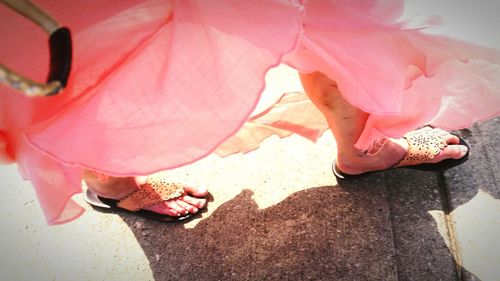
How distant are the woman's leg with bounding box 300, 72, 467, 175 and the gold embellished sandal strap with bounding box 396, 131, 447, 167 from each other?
0.02m

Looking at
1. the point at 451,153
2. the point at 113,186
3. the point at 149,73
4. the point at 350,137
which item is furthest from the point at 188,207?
the point at 451,153

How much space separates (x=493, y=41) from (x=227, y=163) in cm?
120

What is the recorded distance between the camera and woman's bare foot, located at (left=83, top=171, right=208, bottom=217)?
1506 millimetres

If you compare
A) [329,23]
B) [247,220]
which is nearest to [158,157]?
[329,23]

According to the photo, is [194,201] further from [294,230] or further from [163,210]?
[294,230]

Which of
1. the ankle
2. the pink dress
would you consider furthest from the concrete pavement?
the pink dress

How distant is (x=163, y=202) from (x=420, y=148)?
39.3 inches

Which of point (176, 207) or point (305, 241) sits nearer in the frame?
point (305, 241)

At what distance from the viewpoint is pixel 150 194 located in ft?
5.28

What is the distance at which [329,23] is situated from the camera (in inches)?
40.1

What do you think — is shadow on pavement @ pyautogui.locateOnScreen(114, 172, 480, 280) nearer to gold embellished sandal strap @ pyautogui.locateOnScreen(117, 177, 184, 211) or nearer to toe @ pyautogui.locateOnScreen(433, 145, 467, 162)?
gold embellished sandal strap @ pyautogui.locateOnScreen(117, 177, 184, 211)

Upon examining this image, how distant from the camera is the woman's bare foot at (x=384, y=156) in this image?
4.95 ft

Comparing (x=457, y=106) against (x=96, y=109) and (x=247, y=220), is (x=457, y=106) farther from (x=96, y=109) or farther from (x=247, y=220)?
(x=96, y=109)

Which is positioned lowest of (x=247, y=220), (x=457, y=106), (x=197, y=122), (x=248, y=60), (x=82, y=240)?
(x=82, y=240)
